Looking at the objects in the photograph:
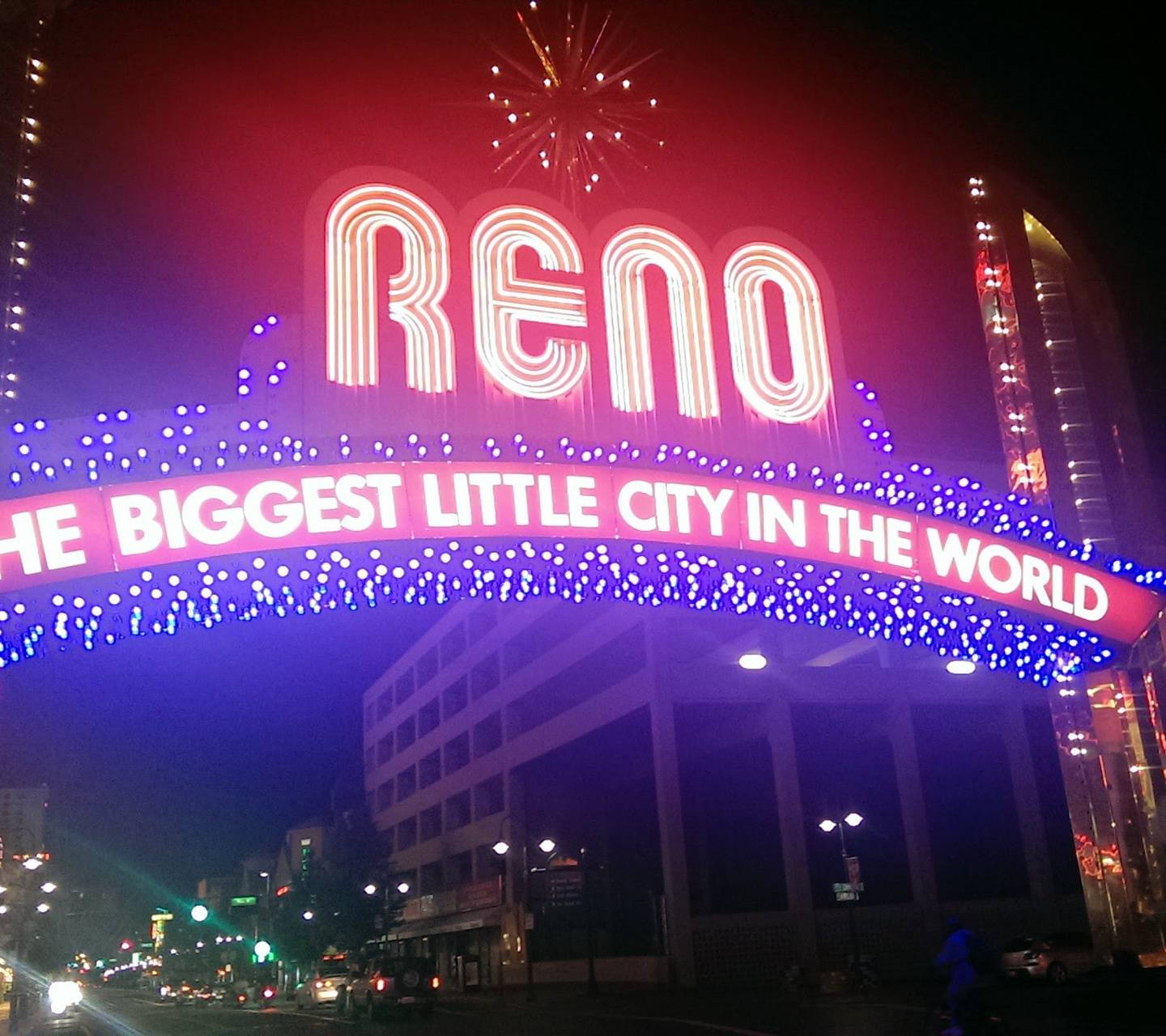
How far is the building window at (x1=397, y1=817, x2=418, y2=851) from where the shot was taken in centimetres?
6544

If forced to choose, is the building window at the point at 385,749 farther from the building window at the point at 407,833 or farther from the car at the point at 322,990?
the car at the point at 322,990

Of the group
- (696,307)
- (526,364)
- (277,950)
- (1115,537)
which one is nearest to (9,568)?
(526,364)

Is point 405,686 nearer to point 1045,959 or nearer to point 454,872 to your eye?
point 454,872

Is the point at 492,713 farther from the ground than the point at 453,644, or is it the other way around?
the point at 453,644

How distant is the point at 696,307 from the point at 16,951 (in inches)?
1368

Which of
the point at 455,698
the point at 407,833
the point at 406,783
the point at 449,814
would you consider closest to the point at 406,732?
the point at 406,783

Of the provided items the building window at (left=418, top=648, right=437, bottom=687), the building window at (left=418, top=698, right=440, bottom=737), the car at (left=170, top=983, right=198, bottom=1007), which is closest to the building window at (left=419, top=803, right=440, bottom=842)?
the building window at (left=418, top=698, right=440, bottom=737)

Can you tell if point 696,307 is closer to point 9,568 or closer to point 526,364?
point 526,364

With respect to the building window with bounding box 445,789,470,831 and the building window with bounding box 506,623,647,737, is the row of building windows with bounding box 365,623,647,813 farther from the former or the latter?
the building window with bounding box 445,789,470,831

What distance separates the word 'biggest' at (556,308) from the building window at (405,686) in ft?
187

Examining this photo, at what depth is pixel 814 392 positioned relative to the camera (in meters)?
13.6

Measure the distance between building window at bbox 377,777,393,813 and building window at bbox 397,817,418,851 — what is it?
9.86ft

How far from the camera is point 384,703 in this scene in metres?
76.6

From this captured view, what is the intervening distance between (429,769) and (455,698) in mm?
6690
